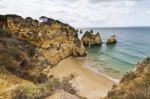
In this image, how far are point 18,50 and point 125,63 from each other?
25.9 m

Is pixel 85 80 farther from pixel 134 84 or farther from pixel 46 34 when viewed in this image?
pixel 134 84

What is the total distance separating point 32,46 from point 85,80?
1099 centimetres

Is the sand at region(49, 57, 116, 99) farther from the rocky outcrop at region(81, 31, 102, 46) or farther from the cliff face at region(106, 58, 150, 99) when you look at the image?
the rocky outcrop at region(81, 31, 102, 46)

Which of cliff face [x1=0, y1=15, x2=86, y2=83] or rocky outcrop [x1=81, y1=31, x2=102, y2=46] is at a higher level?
cliff face [x1=0, y1=15, x2=86, y2=83]

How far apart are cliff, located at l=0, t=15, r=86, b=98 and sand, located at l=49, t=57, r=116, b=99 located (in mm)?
1772

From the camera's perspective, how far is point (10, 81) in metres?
10.5

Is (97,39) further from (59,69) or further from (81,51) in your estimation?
(59,69)

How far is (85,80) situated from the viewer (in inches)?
1049

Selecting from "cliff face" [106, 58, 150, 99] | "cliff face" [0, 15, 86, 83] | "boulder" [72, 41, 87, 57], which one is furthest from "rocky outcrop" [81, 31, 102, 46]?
"cliff face" [106, 58, 150, 99]

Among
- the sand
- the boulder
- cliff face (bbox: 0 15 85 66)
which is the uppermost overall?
cliff face (bbox: 0 15 85 66)

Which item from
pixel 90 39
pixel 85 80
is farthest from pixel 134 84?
pixel 90 39

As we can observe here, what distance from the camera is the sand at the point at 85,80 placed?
73.2 feet

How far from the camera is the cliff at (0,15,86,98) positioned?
13.0 m

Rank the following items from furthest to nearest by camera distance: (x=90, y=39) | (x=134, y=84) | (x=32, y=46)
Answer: (x=90, y=39) < (x=32, y=46) < (x=134, y=84)
